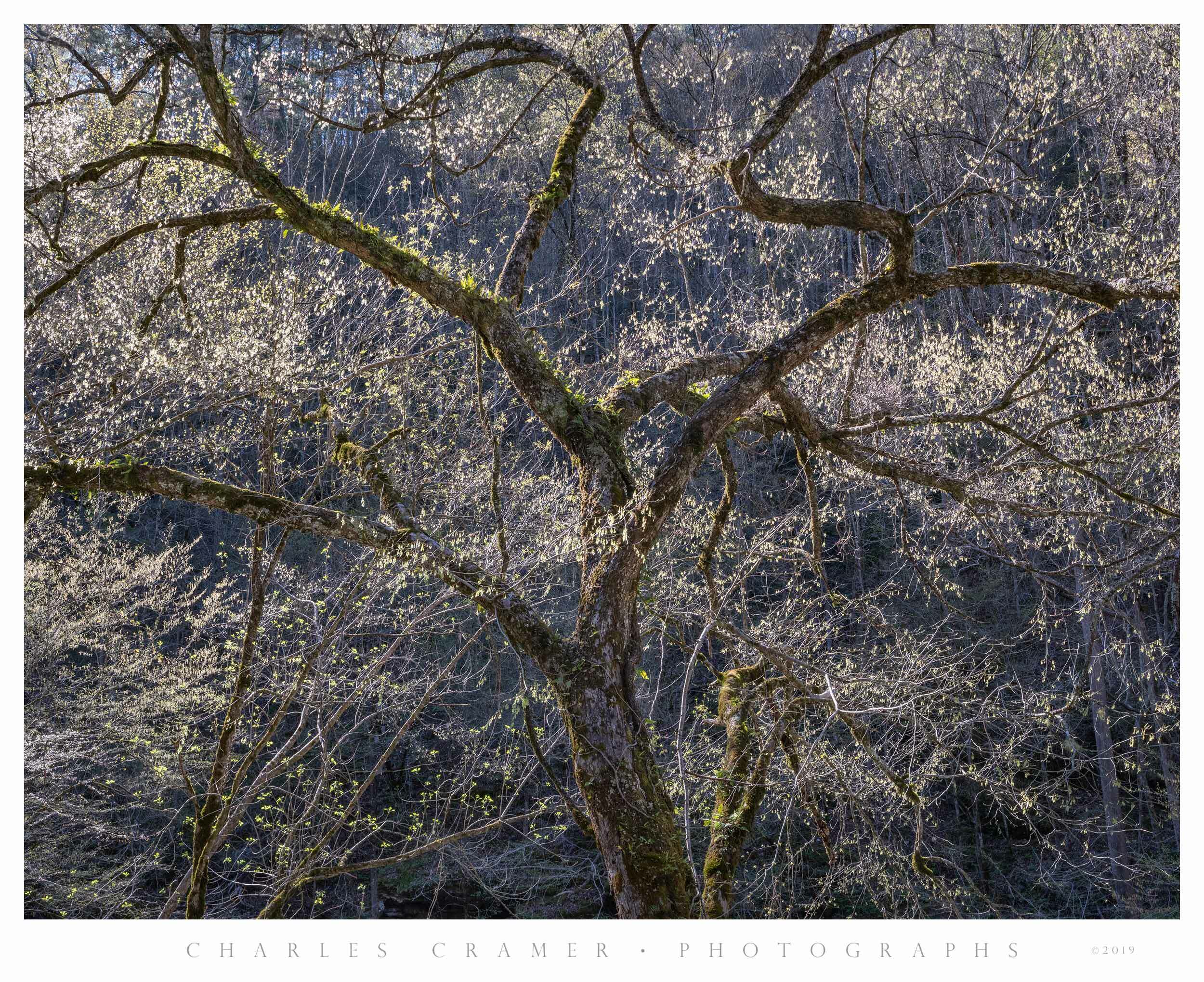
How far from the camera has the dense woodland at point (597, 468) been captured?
2.42m

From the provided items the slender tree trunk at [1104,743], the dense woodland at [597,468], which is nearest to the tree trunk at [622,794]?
the dense woodland at [597,468]

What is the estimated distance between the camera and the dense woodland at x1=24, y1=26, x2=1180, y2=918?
2424 millimetres

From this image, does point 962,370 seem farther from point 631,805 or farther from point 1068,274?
point 631,805

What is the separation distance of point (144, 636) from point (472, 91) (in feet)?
12.6

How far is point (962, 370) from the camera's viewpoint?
20.0 feet

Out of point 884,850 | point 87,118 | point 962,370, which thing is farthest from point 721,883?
point 962,370

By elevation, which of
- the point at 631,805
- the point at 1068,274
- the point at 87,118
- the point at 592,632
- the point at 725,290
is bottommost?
the point at 631,805

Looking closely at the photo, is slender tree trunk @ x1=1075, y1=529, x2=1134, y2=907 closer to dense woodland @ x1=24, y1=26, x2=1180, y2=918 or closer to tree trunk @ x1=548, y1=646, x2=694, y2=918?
dense woodland @ x1=24, y1=26, x2=1180, y2=918

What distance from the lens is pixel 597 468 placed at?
2.20 metres

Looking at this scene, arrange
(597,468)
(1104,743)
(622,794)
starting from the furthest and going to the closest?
(1104,743), (597,468), (622,794)
